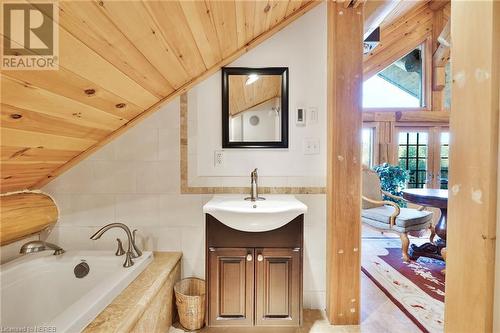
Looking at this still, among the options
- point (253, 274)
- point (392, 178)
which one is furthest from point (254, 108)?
point (392, 178)

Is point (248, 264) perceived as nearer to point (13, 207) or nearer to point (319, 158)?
point (319, 158)

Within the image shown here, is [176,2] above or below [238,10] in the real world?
below

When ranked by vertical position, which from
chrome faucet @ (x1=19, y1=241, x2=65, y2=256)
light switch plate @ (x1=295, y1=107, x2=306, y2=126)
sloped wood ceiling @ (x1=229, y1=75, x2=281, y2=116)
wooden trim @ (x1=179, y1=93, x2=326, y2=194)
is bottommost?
chrome faucet @ (x1=19, y1=241, x2=65, y2=256)

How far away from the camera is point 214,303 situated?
5.16ft

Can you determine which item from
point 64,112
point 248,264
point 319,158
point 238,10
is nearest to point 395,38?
point 319,158

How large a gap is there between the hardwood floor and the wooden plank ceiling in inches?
56.1

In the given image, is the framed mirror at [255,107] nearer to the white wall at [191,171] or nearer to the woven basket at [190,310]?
the white wall at [191,171]

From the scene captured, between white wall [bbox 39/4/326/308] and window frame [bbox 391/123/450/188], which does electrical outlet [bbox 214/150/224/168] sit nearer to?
white wall [bbox 39/4/326/308]

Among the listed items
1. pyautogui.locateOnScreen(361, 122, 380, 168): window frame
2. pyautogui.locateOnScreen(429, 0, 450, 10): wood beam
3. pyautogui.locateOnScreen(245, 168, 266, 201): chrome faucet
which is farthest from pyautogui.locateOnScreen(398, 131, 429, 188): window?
pyautogui.locateOnScreen(245, 168, 266, 201): chrome faucet

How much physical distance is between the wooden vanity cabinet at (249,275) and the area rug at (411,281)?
1.05 meters

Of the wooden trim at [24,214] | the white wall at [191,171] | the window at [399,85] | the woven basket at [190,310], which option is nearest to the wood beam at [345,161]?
the white wall at [191,171]

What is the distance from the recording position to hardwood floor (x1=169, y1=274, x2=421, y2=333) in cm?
171

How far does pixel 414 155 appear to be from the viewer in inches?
180

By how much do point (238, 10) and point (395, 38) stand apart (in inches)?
170
